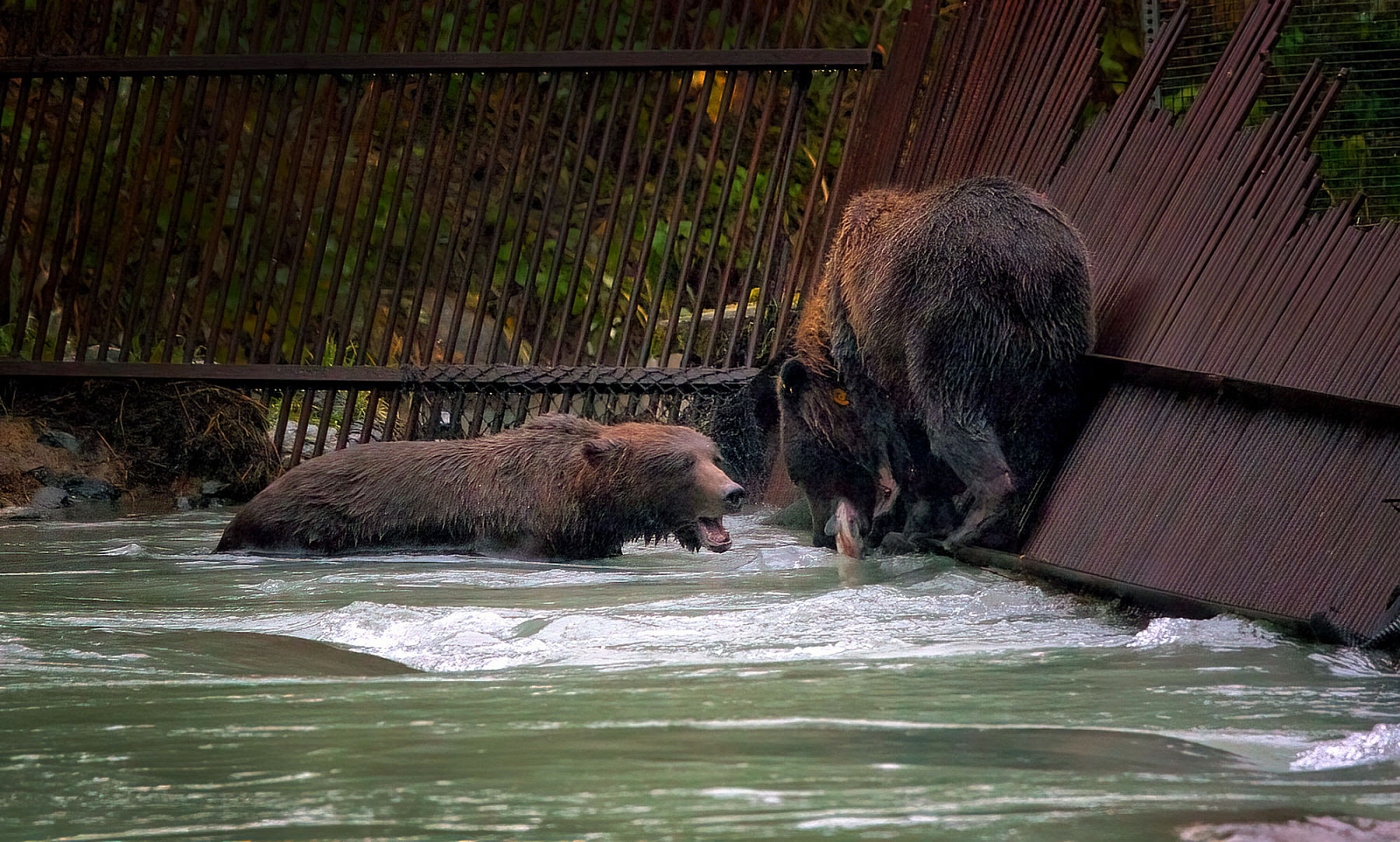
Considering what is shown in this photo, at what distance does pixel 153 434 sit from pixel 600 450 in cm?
440

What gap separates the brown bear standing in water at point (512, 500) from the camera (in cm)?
789

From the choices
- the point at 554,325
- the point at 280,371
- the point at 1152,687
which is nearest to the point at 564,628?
the point at 1152,687

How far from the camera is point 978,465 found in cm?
614

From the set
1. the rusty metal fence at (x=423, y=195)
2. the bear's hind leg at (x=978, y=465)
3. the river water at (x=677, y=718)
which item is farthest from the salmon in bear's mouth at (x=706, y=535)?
the rusty metal fence at (x=423, y=195)

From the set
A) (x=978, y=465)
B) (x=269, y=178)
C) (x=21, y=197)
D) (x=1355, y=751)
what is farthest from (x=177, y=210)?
(x=1355, y=751)

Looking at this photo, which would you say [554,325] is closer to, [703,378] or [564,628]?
[703,378]

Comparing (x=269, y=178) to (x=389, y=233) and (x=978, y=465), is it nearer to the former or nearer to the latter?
(x=389, y=233)

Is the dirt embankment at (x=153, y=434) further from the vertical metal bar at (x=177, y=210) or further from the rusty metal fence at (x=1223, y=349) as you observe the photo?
the rusty metal fence at (x=1223, y=349)

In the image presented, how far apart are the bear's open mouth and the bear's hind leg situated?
5.92ft

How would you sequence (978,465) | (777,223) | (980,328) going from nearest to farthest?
(980,328) < (978,465) < (777,223)

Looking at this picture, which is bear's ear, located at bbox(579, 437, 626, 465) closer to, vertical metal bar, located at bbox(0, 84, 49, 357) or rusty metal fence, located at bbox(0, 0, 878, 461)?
rusty metal fence, located at bbox(0, 0, 878, 461)

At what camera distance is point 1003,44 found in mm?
8078

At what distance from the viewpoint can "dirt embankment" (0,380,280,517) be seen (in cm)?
1089

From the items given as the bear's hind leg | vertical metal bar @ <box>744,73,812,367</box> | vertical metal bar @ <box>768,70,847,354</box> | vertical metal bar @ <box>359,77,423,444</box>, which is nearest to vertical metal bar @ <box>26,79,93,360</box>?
vertical metal bar @ <box>359,77,423,444</box>
